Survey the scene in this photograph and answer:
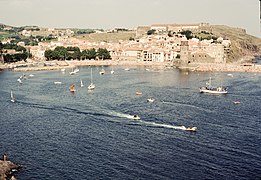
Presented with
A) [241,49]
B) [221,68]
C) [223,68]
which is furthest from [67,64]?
[241,49]

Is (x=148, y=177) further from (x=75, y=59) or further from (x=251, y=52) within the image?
(x=251, y=52)

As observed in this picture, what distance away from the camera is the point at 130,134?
29250mm

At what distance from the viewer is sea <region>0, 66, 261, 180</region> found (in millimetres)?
22625

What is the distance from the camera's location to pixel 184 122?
108 ft

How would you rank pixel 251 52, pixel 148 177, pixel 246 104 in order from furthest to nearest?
pixel 251 52
pixel 246 104
pixel 148 177

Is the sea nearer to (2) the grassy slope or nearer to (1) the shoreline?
(1) the shoreline

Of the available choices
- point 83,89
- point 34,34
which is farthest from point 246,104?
point 34,34

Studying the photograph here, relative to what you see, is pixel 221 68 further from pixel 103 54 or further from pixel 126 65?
pixel 103 54

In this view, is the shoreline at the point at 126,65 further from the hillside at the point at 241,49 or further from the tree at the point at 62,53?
the hillside at the point at 241,49

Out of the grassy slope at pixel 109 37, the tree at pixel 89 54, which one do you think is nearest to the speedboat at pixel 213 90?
the tree at pixel 89 54

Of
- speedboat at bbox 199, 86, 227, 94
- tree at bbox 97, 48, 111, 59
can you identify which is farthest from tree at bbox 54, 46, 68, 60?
speedboat at bbox 199, 86, 227, 94

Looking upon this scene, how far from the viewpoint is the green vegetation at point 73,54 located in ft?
326

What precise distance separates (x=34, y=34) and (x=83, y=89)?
146 meters

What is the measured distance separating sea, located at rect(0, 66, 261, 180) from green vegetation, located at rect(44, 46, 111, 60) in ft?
160
